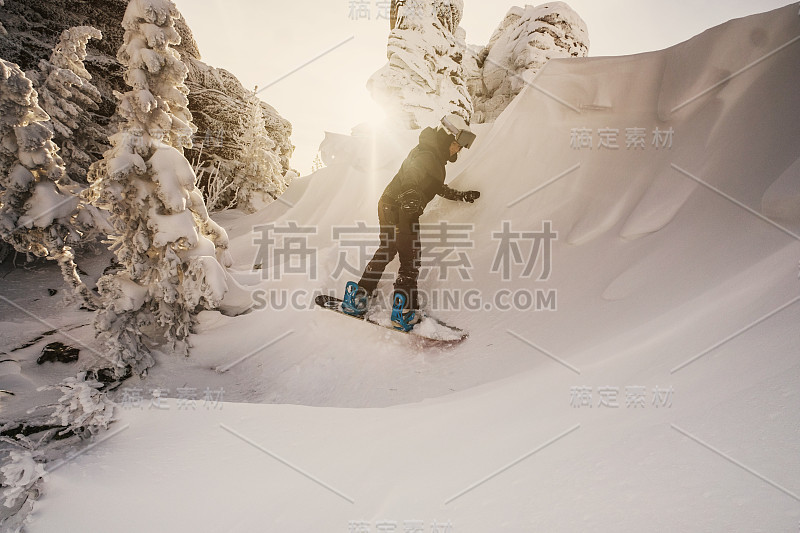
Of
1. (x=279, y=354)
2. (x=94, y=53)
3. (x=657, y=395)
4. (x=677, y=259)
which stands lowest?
(x=279, y=354)

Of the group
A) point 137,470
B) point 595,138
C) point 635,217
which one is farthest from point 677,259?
point 137,470

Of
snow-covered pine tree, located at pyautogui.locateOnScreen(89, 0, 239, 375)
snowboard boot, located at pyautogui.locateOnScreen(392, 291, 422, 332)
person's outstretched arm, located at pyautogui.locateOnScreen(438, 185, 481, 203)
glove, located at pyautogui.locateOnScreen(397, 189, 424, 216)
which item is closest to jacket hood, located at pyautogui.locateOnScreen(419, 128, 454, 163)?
person's outstretched arm, located at pyautogui.locateOnScreen(438, 185, 481, 203)

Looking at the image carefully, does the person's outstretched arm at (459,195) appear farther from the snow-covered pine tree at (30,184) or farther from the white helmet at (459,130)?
the snow-covered pine tree at (30,184)

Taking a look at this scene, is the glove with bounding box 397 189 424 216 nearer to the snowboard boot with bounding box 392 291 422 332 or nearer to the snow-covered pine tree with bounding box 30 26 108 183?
the snowboard boot with bounding box 392 291 422 332

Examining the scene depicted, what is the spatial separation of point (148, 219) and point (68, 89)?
1089 centimetres

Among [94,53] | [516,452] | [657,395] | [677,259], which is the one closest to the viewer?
[516,452]

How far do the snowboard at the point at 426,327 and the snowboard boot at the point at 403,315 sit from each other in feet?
0.21

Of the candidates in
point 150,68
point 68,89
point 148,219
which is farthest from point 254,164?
point 148,219

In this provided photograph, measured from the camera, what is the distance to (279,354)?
5.55 m

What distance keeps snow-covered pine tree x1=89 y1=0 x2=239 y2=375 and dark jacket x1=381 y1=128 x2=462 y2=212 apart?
11.8ft

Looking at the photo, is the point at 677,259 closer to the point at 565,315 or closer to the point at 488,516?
the point at 565,315

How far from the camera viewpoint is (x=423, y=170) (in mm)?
5566

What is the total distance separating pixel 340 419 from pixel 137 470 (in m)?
1.21

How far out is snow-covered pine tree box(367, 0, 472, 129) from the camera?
20.1 meters
